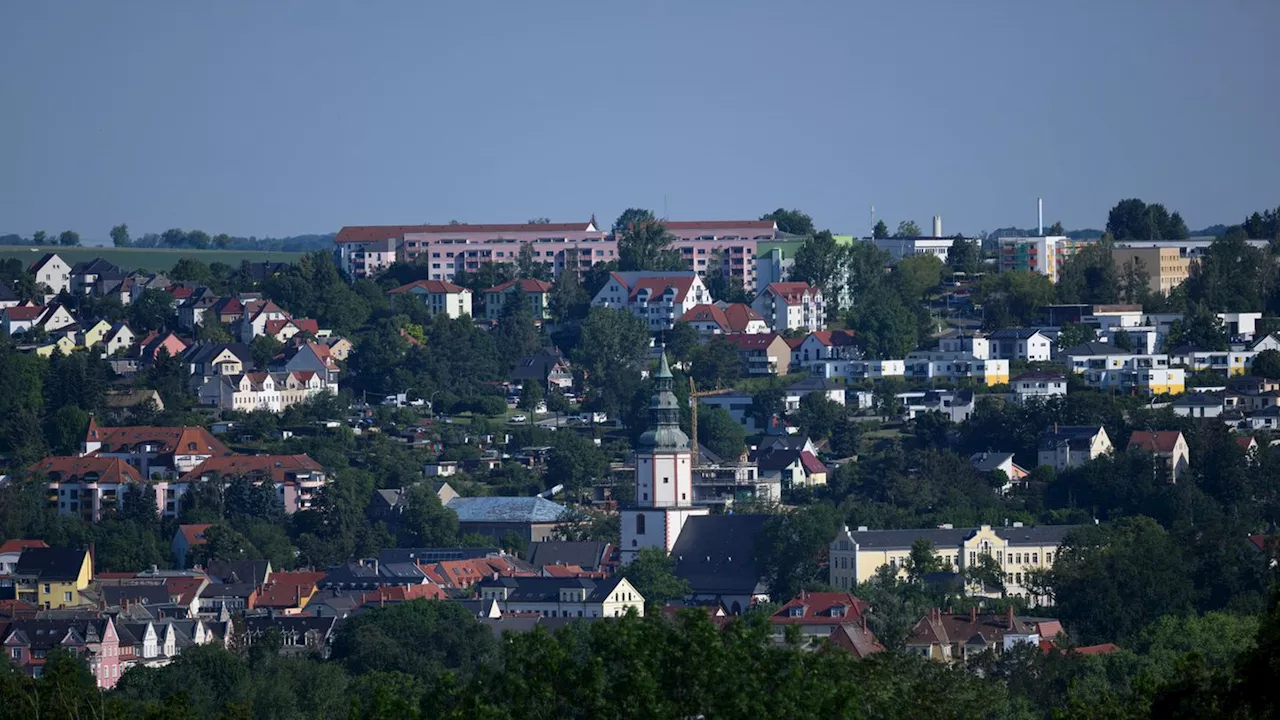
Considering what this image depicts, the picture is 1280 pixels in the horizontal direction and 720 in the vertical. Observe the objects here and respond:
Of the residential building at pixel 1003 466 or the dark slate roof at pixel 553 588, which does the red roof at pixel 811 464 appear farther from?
the dark slate roof at pixel 553 588

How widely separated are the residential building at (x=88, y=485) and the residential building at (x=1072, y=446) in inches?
1017

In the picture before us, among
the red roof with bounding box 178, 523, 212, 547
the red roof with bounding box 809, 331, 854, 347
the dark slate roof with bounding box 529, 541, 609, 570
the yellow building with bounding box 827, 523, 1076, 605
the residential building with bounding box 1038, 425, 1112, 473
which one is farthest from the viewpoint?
the red roof with bounding box 809, 331, 854, 347

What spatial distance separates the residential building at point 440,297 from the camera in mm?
108438

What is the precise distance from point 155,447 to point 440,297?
77.5ft

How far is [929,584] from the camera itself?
68.1m

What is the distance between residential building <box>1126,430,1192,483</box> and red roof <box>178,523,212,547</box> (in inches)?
1003

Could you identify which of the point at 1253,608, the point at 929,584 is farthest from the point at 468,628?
the point at 1253,608

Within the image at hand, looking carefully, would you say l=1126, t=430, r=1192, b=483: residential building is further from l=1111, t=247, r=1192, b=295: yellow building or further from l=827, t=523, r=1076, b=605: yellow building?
l=1111, t=247, r=1192, b=295: yellow building

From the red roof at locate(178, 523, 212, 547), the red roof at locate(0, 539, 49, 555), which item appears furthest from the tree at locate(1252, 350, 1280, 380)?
the red roof at locate(0, 539, 49, 555)

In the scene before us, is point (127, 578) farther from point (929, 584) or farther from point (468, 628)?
point (929, 584)

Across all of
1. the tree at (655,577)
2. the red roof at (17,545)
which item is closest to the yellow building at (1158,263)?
the tree at (655,577)

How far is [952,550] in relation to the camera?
236ft

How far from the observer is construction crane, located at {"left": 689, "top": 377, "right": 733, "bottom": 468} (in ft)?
286

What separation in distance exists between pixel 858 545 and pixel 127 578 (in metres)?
18.3
